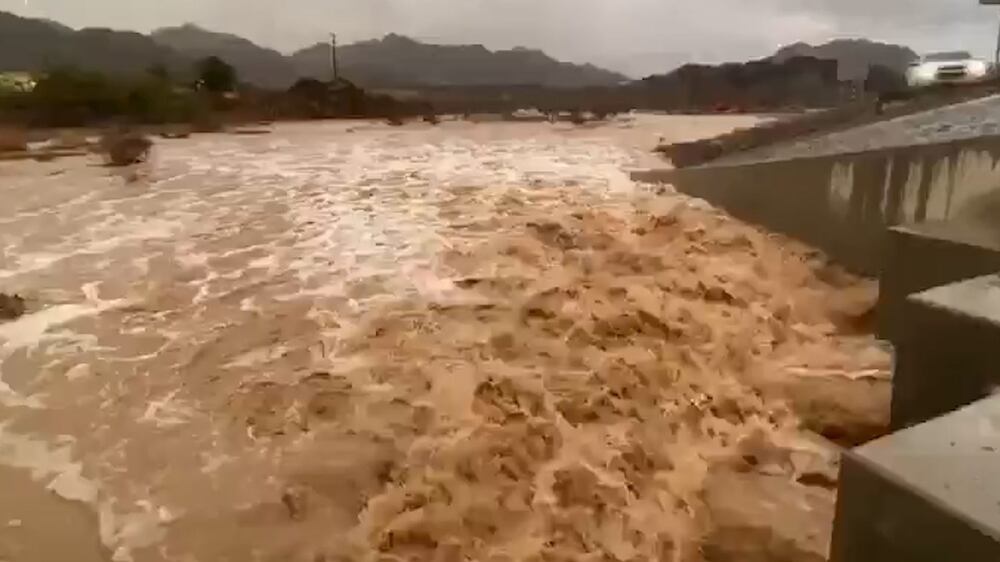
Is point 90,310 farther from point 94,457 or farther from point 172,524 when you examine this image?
point 172,524

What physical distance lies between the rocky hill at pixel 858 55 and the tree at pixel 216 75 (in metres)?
6.70

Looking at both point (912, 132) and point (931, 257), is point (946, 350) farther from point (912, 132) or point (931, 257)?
point (912, 132)

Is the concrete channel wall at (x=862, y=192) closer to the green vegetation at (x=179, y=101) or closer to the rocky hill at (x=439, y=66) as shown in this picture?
the rocky hill at (x=439, y=66)

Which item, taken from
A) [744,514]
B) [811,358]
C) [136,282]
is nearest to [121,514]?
[744,514]

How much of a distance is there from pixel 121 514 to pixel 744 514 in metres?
1.93

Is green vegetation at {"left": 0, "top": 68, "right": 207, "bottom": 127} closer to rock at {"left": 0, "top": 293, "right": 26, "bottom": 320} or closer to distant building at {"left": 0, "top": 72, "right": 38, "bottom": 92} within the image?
distant building at {"left": 0, "top": 72, "right": 38, "bottom": 92}

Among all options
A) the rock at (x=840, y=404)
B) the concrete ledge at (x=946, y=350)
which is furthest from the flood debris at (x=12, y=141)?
the concrete ledge at (x=946, y=350)

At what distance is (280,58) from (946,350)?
9.26 metres

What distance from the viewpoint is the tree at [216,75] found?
9742mm

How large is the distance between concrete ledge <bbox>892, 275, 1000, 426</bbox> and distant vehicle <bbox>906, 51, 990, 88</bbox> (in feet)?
19.3

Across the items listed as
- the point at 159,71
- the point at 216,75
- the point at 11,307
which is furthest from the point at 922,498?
the point at 216,75

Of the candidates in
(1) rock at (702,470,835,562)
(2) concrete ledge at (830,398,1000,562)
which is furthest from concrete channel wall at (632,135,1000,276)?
(2) concrete ledge at (830,398,1000,562)

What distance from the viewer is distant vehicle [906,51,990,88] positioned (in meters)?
7.78

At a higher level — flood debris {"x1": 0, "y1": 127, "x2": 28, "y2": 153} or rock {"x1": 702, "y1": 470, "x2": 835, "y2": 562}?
flood debris {"x1": 0, "y1": 127, "x2": 28, "y2": 153}
